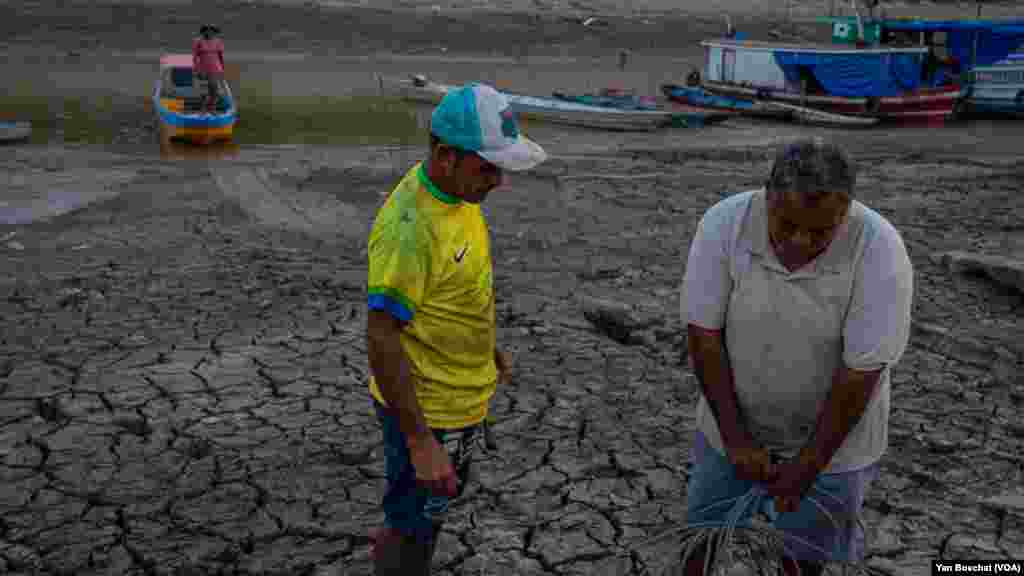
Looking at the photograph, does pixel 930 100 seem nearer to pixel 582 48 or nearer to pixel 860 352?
pixel 582 48

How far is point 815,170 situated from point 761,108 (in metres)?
18.1

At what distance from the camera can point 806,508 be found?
9.15ft

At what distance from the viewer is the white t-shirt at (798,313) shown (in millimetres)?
2498

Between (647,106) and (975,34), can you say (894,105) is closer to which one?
(975,34)

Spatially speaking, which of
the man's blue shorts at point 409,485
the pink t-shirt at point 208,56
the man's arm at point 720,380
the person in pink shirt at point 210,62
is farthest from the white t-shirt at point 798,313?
the pink t-shirt at point 208,56

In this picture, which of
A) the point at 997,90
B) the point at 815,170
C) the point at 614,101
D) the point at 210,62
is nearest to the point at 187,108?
the point at 210,62

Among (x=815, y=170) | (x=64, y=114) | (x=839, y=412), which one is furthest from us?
(x=64, y=114)

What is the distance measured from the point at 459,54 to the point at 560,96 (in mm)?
6858

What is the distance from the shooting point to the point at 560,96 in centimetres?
1922

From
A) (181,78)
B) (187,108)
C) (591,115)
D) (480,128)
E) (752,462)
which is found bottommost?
(591,115)

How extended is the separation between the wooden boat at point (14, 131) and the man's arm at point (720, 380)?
45.2 feet

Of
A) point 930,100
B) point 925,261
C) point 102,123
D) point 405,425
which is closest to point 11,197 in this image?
point 102,123

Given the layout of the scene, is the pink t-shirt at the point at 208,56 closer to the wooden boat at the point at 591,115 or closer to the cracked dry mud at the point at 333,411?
the wooden boat at the point at 591,115

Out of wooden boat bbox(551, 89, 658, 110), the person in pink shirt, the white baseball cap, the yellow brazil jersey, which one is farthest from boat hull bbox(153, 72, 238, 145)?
the white baseball cap
